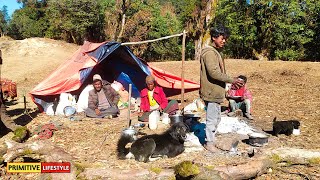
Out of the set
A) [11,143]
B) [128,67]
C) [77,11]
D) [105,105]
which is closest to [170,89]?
[128,67]

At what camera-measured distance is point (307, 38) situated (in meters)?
19.2

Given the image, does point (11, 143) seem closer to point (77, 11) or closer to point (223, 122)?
point (223, 122)

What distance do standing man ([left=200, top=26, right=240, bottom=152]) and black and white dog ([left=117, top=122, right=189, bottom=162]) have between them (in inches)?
16.1

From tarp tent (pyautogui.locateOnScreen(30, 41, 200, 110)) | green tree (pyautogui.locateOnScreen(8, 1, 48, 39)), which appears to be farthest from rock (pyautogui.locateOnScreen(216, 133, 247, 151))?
green tree (pyautogui.locateOnScreen(8, 1, 48, 39))

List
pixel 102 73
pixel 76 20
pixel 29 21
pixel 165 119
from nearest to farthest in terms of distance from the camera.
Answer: pixel 165 119 < pixel 102 73 < pixel 76 20 < pixel 29 21

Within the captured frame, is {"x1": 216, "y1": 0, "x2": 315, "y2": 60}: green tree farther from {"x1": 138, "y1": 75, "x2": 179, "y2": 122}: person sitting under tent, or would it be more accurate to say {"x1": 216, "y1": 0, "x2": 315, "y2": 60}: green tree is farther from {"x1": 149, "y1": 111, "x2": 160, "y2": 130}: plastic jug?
{"x1": 149, "y1": 111, "x2": 160, "y2": 130}: plastic jug

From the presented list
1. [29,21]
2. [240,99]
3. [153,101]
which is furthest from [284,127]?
[29,21]

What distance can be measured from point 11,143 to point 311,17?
63.7ft

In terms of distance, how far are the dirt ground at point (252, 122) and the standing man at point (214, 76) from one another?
1.97 ft

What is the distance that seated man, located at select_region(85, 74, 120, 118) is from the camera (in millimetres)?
6766

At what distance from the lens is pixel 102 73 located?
26.3 ft

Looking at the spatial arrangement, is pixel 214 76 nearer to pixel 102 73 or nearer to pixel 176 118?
pixel 176 118

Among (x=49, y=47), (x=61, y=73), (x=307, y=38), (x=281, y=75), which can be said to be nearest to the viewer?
(x=61, y=73)

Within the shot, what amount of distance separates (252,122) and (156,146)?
2673 mm
